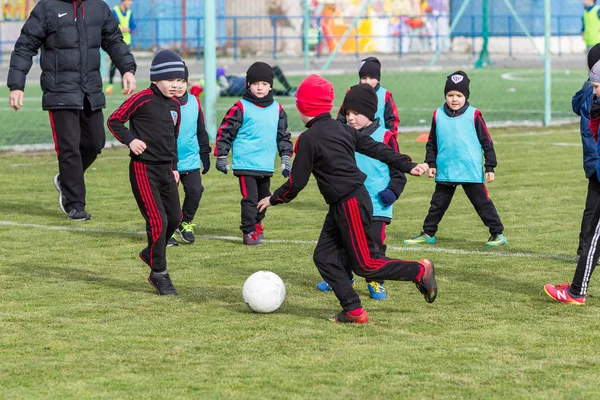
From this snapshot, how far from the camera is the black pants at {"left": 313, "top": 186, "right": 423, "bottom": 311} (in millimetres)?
6922

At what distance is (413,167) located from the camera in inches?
266

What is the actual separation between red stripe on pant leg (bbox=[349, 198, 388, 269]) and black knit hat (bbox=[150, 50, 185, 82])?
1.60 meters

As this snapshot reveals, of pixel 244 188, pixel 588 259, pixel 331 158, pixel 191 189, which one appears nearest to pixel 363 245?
pixel 331 158

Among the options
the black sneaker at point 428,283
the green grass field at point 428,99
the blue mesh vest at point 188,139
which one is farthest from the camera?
the green grass field at point 428,99

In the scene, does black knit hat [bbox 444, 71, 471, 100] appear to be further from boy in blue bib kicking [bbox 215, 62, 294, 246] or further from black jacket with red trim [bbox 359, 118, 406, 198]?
black jacket with red trim [bbox 359, 118, 406, 198]

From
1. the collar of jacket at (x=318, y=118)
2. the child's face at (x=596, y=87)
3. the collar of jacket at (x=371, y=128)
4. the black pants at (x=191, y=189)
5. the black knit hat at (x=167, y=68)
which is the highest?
the black knit hat at (x=167, y=68)

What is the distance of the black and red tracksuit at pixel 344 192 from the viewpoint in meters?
6.86

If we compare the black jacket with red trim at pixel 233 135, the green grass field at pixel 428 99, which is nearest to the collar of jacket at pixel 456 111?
the black jacket with red trim at pixel 233 135

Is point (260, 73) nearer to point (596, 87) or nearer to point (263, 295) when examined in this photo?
point (263, 295)

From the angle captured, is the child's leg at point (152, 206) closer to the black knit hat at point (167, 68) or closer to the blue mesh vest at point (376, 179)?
the black knit hat at point (167, 68)

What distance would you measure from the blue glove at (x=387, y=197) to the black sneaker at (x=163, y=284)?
4.81 ft

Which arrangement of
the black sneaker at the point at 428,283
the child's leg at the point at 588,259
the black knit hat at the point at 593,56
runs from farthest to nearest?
the black knit hat at the point at 593,56
the child's leg at the point at 588,259
the black sneaker at the point at 428,283

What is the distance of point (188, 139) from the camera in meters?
10.2

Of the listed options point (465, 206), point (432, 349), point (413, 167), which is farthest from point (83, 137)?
point (432, 349)
